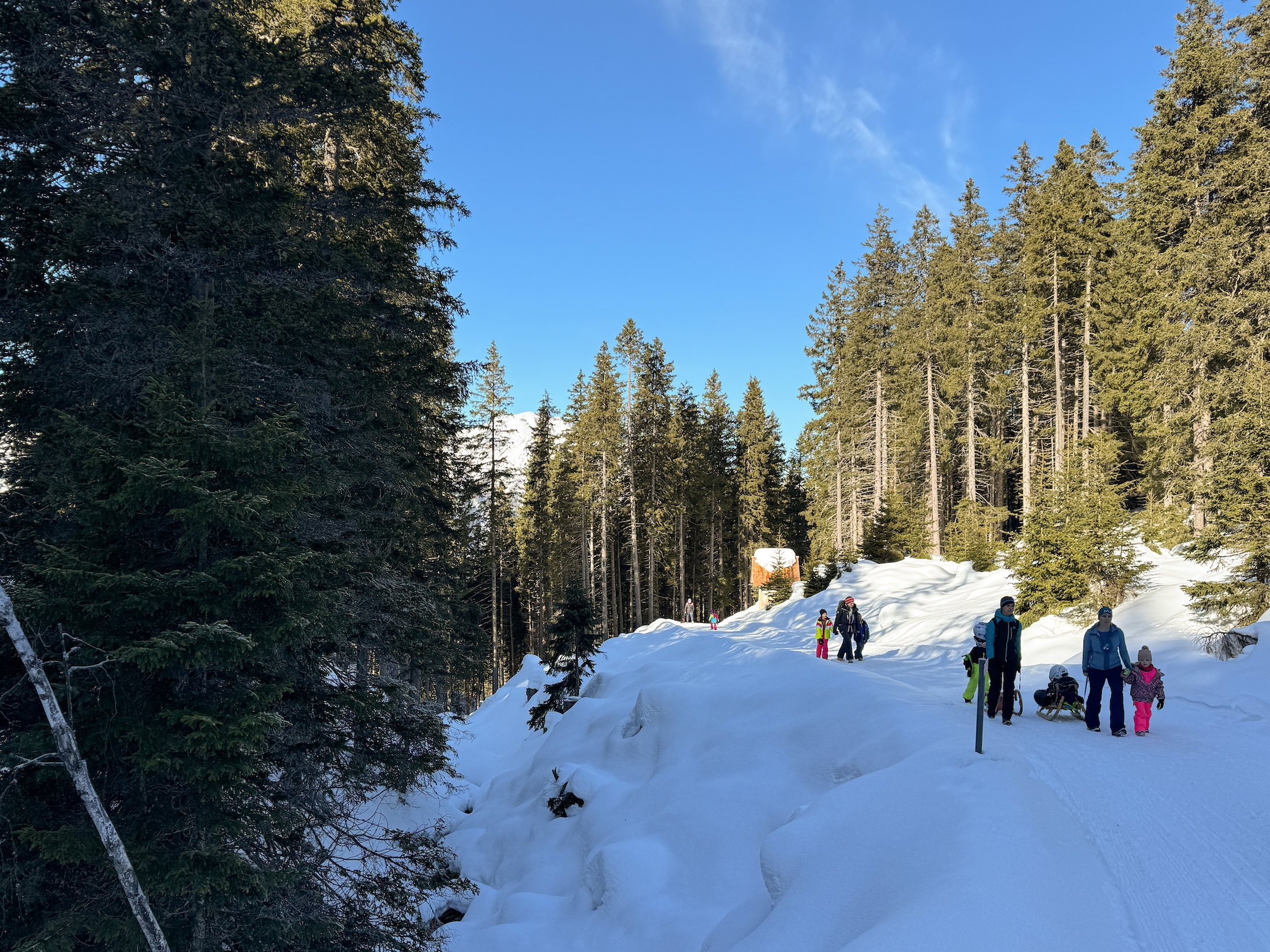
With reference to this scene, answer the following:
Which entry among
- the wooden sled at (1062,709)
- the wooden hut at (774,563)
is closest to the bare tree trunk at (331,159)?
the wooden sled at (1062,709)

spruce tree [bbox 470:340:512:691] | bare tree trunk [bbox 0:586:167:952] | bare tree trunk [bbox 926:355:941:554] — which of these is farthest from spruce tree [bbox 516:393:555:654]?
bare tree trunk [bbox 0:586:167:952]

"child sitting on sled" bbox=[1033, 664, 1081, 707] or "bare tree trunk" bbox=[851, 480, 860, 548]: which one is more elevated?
"bare tree trunk" bbox=[851, 480, 860, 548]

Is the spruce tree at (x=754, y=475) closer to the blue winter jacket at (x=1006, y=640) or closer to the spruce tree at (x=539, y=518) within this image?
the spruce tree at (x=539, y=518)

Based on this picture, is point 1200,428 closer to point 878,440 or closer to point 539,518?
point 878,440

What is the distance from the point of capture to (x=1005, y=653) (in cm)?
866

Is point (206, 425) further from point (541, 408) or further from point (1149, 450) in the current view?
point (541, 408)

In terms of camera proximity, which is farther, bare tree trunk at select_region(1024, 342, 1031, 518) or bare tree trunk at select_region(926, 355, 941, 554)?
bare tree trunk at select_region(926, 355, 941, 554)

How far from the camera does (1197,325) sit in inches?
691

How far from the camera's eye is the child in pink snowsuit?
26.0 ft

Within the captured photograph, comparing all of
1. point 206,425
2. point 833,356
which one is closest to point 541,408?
A: point 833,356

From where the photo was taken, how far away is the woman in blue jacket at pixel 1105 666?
7.89 metres

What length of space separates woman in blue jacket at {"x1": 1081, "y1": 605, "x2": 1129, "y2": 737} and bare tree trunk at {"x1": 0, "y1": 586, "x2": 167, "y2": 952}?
1047 centimetres

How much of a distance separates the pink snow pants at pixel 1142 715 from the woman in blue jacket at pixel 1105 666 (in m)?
0.19

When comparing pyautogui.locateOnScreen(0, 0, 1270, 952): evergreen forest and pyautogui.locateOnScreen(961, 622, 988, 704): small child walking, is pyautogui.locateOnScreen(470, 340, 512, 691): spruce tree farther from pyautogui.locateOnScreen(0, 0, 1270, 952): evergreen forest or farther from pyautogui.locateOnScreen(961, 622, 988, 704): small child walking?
pyautogui.locateOnScreen(961, 622, 988, 704): small child walking
